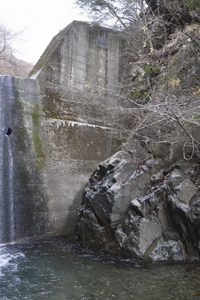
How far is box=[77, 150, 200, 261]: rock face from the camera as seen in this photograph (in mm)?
5492

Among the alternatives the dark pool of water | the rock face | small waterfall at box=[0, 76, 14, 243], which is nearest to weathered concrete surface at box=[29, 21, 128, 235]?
small waterfall at box=[0, 76, 14, 243]

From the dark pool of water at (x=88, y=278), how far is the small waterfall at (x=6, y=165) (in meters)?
1.23

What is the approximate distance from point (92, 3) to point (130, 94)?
14.2ft

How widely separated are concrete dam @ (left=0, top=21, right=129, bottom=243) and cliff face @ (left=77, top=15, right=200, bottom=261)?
3.84 ft

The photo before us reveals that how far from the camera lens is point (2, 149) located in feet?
24.6

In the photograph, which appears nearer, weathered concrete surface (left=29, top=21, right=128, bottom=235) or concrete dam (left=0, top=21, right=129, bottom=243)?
concrete dam (left=0, top=21, right=129, bottom=243)

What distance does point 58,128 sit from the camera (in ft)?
27.9

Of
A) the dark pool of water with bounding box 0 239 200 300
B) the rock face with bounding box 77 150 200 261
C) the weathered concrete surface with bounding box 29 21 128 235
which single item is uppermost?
the weathered concrete surface with bounding box 29 21 128 235

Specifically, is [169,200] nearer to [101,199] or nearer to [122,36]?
[101,199]

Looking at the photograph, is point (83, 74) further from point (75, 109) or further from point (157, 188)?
point (157, 188)

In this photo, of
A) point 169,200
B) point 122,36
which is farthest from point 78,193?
point 122,36

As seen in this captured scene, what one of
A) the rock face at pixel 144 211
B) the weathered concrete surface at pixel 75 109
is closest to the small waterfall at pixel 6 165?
the weathered concrete surface at pixel 75 109

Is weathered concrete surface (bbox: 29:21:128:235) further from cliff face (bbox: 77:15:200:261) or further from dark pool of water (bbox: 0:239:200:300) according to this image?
dark pool of water (bbox: 0:239:200:300)

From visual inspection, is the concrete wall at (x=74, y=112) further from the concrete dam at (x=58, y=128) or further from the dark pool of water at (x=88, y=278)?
the dark pool of water at (x=88, y=278)
